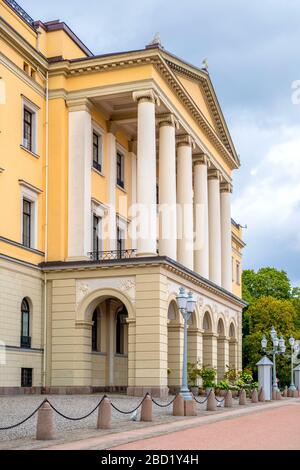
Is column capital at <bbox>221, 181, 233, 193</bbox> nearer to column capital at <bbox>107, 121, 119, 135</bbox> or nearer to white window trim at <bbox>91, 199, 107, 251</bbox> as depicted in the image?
column capital at <bbox>107, 121, 119, 135</bbox>

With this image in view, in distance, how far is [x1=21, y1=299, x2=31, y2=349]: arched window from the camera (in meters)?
36.0

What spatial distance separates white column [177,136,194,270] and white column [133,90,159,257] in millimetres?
→ 5661

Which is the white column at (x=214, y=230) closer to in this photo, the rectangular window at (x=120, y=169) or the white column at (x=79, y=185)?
the rectangular window at (x=120, y=169)

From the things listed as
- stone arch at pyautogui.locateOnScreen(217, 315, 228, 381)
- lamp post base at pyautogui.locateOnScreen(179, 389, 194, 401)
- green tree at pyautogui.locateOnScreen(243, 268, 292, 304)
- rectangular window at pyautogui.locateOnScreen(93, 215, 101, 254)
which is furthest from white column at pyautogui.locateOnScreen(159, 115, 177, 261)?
green tree at pyautogui.locateOnScreen(243, 268, 292, 304)

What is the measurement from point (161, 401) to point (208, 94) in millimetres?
22732

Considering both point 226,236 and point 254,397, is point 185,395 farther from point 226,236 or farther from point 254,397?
point 226,236

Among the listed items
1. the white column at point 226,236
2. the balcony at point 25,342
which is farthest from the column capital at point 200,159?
the balcony at point 25,342

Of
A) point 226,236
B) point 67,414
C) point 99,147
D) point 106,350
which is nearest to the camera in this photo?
point 67,414

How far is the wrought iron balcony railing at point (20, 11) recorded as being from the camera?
36.5 meters

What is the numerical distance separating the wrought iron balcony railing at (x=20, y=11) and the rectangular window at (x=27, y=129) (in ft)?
14.9

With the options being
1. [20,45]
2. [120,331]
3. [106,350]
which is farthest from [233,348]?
[20,45]

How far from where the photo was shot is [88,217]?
127 ft

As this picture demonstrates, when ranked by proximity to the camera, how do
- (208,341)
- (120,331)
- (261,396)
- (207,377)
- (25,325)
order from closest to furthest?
(25,325) < (261,396) < (207,377) < (120,331) < (208,341)

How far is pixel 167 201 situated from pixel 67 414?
17963 mm
